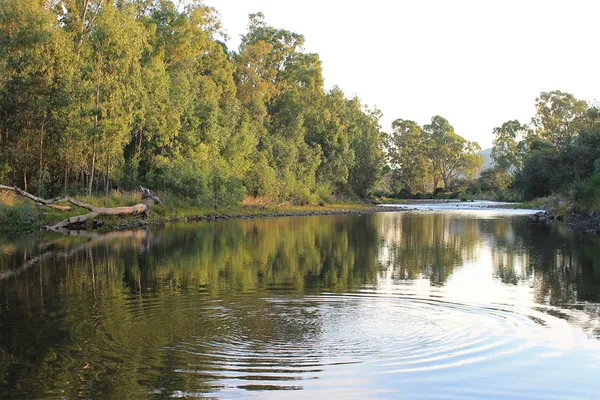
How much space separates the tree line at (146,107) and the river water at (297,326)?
17.9 metres

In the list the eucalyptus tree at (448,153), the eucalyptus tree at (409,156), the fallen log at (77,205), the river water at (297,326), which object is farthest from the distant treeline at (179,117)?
the eucalyptus tree at (448,153)

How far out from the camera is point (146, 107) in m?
43.5

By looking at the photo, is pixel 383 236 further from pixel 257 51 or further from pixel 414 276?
pixel 257 51

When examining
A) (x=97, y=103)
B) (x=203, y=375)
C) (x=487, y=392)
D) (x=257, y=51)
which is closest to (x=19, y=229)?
(x=97, y=103)

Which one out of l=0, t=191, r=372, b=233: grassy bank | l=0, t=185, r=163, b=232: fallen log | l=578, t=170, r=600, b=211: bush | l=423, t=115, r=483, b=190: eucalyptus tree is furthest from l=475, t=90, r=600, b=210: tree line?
l=0, t=185, r=163, b=232: fallen log

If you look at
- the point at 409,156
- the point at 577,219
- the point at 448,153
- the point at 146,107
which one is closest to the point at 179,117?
the point at 146,107

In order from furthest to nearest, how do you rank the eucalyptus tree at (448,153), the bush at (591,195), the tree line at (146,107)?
the eucalyptus tree at (448,153) < the bush at (591,195) < the tree line at (146,107)

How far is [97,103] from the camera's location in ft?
124

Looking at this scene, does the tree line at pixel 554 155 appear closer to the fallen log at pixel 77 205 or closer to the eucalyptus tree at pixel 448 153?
the eucalyptus tree at pixel 448 153

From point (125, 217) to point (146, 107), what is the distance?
9.95m

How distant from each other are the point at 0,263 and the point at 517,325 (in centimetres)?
1487

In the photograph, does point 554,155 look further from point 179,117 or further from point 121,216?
point 121,216

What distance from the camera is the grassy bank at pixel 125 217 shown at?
30484mm

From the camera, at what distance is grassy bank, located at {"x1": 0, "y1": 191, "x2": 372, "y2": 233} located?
3048 centimetres
